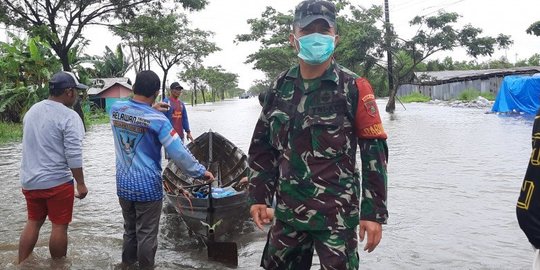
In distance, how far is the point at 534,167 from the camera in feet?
6.28

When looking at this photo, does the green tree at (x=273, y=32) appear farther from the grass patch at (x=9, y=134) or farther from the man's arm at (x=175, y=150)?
the man's arm at (x=175, y=150)

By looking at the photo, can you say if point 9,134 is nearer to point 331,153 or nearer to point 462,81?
point 331,153

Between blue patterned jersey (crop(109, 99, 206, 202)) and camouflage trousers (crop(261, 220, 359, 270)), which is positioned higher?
blue patterned jersey (crop(109, 99, 206, 202))

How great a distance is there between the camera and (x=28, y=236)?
438 cm

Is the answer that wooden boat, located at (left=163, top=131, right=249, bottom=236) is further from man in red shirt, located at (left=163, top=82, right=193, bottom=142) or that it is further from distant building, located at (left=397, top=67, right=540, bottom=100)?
distant building, located at (left=397, top=67, right=540, bottom=100)

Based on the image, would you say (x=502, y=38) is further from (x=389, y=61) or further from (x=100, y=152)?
(x=100, y=152)

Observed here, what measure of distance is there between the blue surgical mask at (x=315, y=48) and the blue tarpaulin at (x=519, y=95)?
2621 centimetres

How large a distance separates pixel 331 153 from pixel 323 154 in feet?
0.14

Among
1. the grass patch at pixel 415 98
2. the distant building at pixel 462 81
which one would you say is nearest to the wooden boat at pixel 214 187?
the distant building at pixel 462 81

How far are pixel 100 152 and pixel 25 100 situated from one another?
867 cm

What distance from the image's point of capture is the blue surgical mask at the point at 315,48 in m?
2.58

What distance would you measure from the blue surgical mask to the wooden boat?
2593 millimetres

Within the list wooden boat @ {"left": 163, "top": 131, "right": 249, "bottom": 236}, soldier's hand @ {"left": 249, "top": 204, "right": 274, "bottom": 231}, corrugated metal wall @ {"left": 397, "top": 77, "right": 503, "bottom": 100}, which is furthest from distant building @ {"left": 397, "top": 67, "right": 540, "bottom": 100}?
soldier's hand @ {"left": 249, "top": 204, "right": 274, "bottom": 231}

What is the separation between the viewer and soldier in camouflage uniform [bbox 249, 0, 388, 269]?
251 cm
